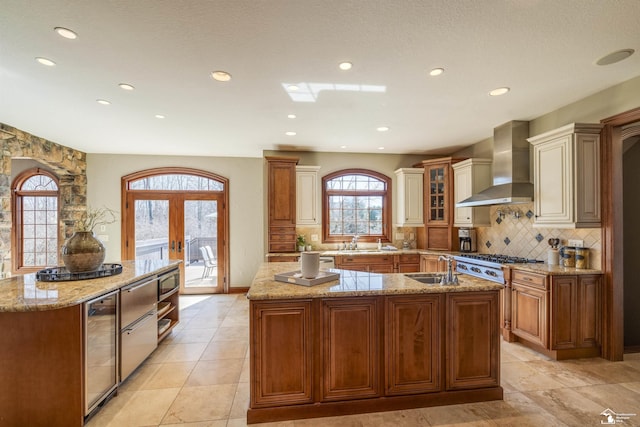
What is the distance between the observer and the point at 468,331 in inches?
88.0

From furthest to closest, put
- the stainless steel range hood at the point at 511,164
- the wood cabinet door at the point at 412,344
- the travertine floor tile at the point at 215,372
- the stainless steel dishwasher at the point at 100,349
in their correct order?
1. the stainless steel range hood at the point at 511,164
2. the travertine floor tile at the point at 215,372
3. the wood cabinet door at the point at 412,344
4. the stainless steel dishwasher at the point at 100,349

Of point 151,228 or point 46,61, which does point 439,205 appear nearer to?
point 46,61

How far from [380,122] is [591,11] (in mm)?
2212

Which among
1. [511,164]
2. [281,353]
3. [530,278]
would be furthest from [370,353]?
[511,164]

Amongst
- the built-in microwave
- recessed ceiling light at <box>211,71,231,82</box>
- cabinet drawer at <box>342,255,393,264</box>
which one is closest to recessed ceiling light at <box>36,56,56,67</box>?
recessed ceiling light at <box>211,71,231,82</box>

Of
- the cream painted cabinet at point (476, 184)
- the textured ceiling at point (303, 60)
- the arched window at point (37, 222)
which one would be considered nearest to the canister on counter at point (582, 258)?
the cream painted cabinet at point (476, 184)

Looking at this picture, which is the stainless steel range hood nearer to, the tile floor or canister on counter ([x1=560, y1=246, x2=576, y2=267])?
canister on counter ([x1=560, y1=246, x2=576, y2=267])

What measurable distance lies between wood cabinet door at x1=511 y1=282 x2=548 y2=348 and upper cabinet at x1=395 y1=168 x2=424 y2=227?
216 cm

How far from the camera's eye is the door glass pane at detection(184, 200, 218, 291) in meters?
5.67

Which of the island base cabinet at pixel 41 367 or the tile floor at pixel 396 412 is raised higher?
the island base cabinet at pixel 41 367

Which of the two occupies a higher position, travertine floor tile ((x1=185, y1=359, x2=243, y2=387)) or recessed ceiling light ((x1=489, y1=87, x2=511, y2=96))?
recessed ceiling light ((x1=489, y1=87, x2=511, y2=96))

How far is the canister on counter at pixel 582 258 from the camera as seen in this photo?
9.94 feet

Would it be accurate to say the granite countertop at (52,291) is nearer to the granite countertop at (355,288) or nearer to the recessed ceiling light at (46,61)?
the granite countertop at (355,288)

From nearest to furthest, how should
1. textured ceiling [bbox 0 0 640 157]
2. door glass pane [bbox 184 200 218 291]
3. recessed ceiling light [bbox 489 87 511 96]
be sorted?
1. textured ceiling [bbox 0 0 640 157]
2. recessed ceiling light [bbox 489 87 511 96]
3. door glass pane [bbox 184 200 218 291]
